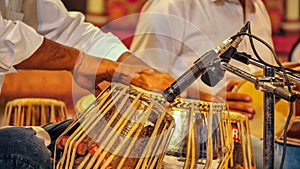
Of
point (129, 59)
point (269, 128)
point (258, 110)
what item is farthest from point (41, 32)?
point (269, 128)

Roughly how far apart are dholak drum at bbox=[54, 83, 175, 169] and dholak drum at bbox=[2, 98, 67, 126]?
1222mm

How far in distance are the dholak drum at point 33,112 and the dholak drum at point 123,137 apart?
122cm

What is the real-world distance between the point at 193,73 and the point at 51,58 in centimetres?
49

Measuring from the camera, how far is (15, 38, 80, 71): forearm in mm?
1161

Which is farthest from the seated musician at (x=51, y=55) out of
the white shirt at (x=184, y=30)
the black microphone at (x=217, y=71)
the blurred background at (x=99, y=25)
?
Result: the blurred background at (x=99, y=25)

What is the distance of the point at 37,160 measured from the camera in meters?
0.85

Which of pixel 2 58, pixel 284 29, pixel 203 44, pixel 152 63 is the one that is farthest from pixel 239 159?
pixel 284 29

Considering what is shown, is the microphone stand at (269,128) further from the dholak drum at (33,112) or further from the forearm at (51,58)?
the dholak drum at (33,112)

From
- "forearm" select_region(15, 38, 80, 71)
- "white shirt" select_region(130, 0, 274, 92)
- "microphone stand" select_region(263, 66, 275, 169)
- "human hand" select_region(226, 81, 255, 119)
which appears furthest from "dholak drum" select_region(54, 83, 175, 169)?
"white shirt" select_region(130, 0, 274, 92)

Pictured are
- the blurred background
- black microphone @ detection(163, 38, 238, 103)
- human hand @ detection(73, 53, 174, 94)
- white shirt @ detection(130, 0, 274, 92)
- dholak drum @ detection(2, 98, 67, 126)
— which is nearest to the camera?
black microphone @ detection(163, 38, 238, 103)

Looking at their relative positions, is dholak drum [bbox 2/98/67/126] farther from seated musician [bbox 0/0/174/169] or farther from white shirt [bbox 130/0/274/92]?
seated musician [bbox 0/0/174/169]

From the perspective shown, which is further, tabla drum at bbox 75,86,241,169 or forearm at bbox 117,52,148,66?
forearm at bbox 117,52,148,66

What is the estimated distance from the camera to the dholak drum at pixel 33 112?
203 centimetres

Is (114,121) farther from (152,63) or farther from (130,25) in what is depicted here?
(130,25)
